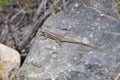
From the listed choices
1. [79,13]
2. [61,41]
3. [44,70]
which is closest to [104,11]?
[79,13]

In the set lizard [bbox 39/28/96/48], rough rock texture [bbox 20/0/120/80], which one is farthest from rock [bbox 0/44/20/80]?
lizard [bbox 39/28/96/48]

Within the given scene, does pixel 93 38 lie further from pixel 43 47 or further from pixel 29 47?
pixel 29 47

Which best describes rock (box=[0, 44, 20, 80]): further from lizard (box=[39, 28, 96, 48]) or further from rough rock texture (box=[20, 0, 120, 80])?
lizard (box=[39, 28, 96, 48])

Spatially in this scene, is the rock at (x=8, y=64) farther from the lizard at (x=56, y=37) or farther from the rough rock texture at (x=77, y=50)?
the lizard at (x=56, y=37)

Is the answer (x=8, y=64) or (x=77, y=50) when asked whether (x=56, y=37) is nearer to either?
(x=77, y=50)

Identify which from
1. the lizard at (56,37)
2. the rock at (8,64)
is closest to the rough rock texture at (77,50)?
the lizard at (56,37)

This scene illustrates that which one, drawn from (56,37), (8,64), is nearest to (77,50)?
(56,37)

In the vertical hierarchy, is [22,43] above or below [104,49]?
below
